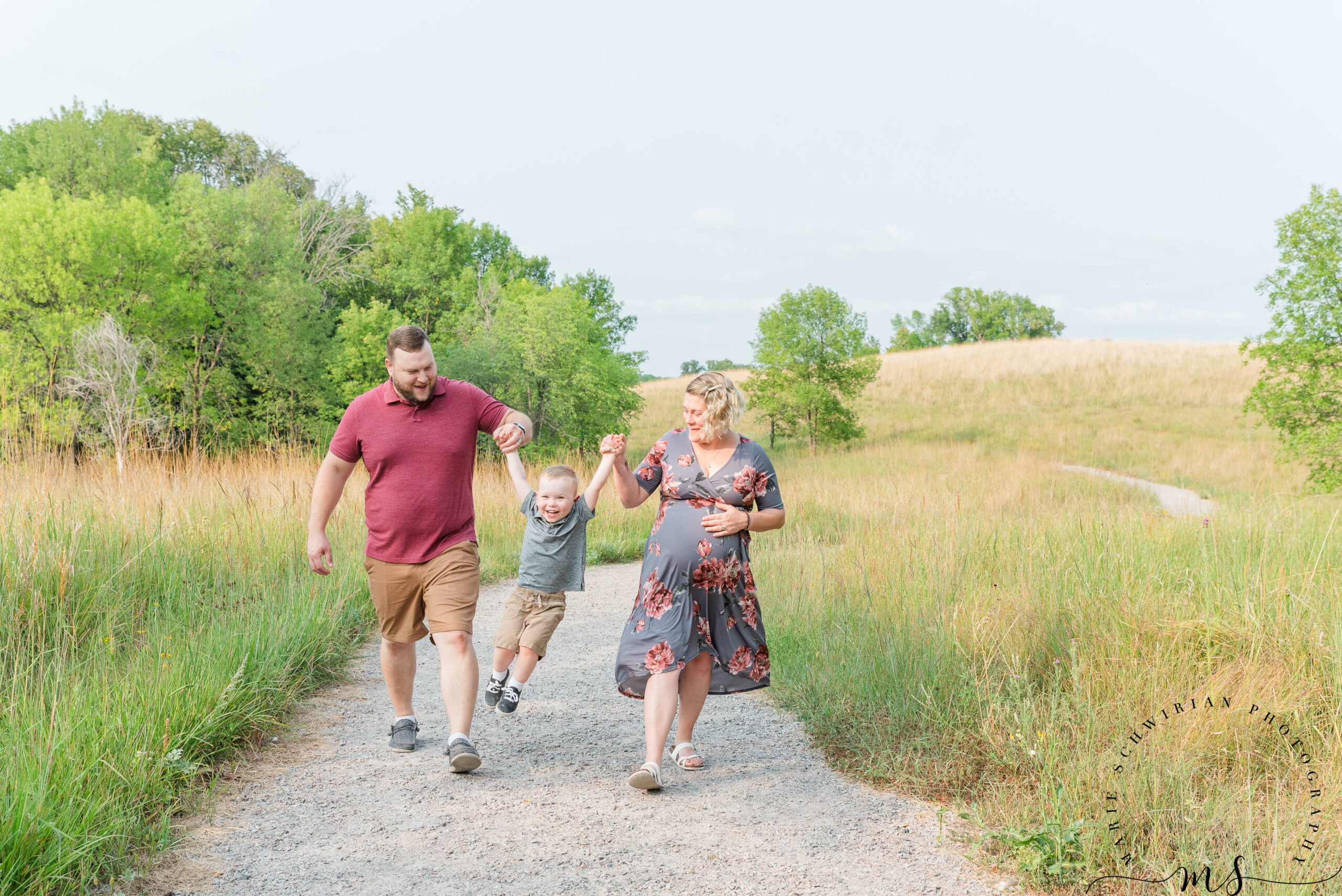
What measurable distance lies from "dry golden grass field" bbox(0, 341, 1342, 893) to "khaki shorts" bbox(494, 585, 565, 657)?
1.36 meters

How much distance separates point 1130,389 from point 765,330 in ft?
86.7

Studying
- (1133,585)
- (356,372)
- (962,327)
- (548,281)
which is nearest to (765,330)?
(356,372)

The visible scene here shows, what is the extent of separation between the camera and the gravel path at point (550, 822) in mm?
3248

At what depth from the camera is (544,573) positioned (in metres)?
5.22

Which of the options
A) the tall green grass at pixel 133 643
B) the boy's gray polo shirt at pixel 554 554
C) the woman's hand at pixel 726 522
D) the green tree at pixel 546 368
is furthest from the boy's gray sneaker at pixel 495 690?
the green tree at pixel 546 368

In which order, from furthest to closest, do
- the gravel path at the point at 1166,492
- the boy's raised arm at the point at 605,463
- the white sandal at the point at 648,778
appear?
1. the gravel path at the point at 1166,492
2. the boy's raised arm at the point at 605,463
3. the white sandal at the point at 648,778

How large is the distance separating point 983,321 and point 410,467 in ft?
330

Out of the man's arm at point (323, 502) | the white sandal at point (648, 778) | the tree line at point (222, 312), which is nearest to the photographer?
the white sandal at point (648, 778)

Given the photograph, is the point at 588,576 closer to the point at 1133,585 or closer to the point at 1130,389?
the point at 1133,585

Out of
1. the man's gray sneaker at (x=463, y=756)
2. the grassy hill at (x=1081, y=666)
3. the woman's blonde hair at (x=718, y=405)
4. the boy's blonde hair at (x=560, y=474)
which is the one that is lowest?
the man's gray sneaker at (x=463, y=756)

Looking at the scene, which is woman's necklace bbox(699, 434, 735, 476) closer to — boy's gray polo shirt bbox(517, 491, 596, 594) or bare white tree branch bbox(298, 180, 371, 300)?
boy's gray polo shirt bbox(517, 491, 596, 594)

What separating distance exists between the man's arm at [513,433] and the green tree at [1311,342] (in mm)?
12593

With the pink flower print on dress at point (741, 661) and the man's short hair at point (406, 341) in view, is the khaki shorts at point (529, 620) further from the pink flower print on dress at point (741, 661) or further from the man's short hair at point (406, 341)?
the man's short hair at point (406, 341)

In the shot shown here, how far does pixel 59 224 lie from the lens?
64.4 ft
